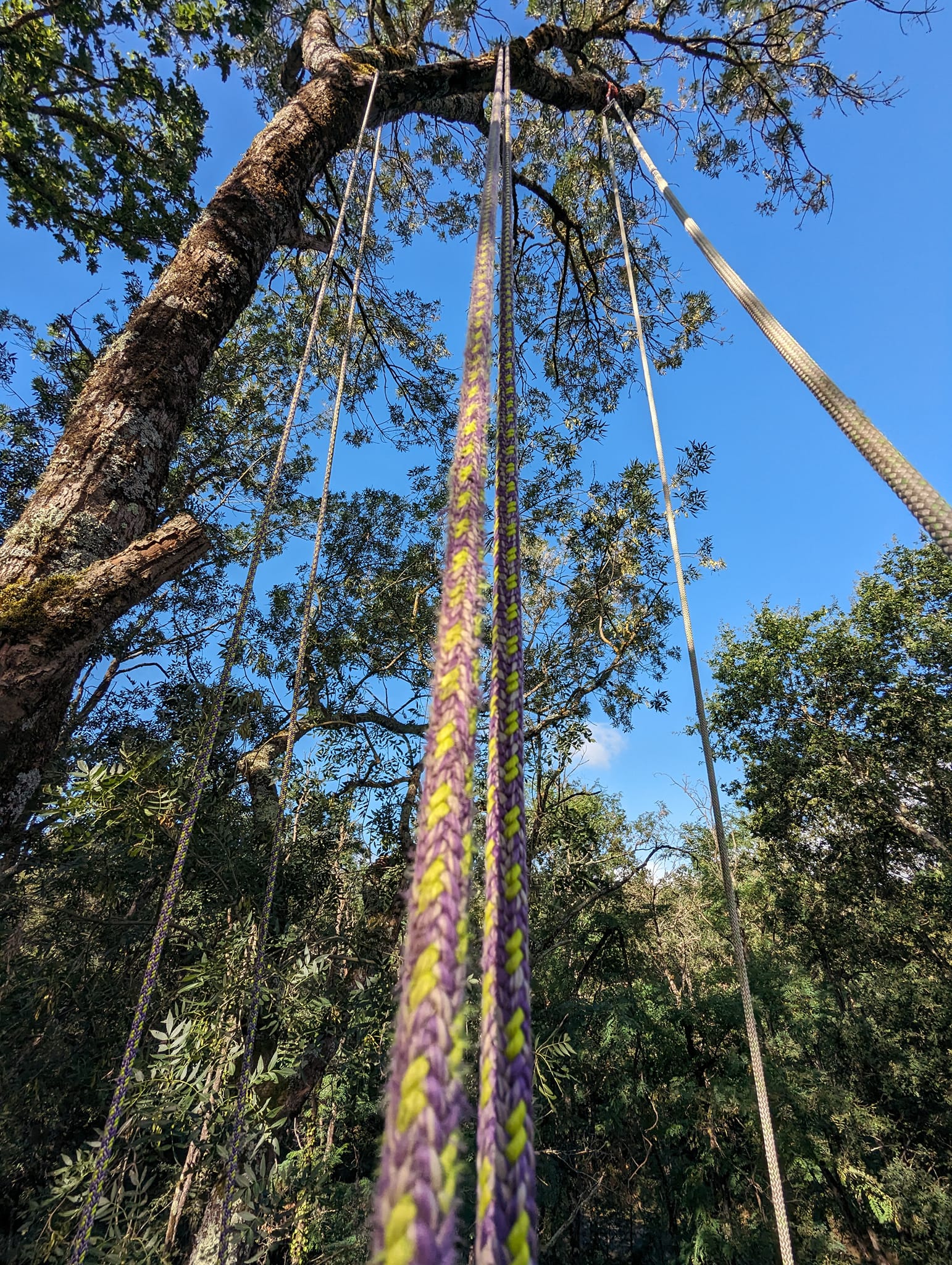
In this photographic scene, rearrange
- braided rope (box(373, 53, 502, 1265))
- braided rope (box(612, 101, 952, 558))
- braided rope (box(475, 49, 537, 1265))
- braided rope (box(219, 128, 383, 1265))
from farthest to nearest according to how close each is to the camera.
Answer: braided rope (box(219, 128, 383, 1265))
braided rope (box(612, 101, 952, 558))
braided rope (box(475, 49, 537, 1265))
braided rope (box(373, 53, 502, 1265))

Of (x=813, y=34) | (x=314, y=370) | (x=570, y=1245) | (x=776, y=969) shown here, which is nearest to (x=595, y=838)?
(x=570, y=1245)

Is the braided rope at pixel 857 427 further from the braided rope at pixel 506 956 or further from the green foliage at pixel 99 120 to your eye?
the green foliage at pixel 99 120

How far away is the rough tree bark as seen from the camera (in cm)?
135

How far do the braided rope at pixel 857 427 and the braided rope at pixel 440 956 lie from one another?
0.79m

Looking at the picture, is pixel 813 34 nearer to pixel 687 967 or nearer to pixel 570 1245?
pixel 687 967

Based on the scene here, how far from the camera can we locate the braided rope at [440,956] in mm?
341

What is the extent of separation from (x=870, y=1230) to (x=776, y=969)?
2.91 metres

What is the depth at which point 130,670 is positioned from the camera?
603 centimetres

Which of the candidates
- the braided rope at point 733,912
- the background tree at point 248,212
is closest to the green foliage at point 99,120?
the background tree at point 248,212

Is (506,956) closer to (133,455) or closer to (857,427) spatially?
(857,427)

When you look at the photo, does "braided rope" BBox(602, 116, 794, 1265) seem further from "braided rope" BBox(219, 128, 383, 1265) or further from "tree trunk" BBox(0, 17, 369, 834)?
"tree trunk" BBox(0, 17, 369, 834)

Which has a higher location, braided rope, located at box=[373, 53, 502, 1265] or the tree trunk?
the tree trunk

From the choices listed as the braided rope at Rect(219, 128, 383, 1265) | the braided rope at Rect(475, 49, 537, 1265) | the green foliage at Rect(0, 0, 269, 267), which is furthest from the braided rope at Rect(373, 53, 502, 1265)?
the green foliage at Rect(0, 0, 269, 267)

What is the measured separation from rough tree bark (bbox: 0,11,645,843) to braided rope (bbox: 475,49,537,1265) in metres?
1.11
